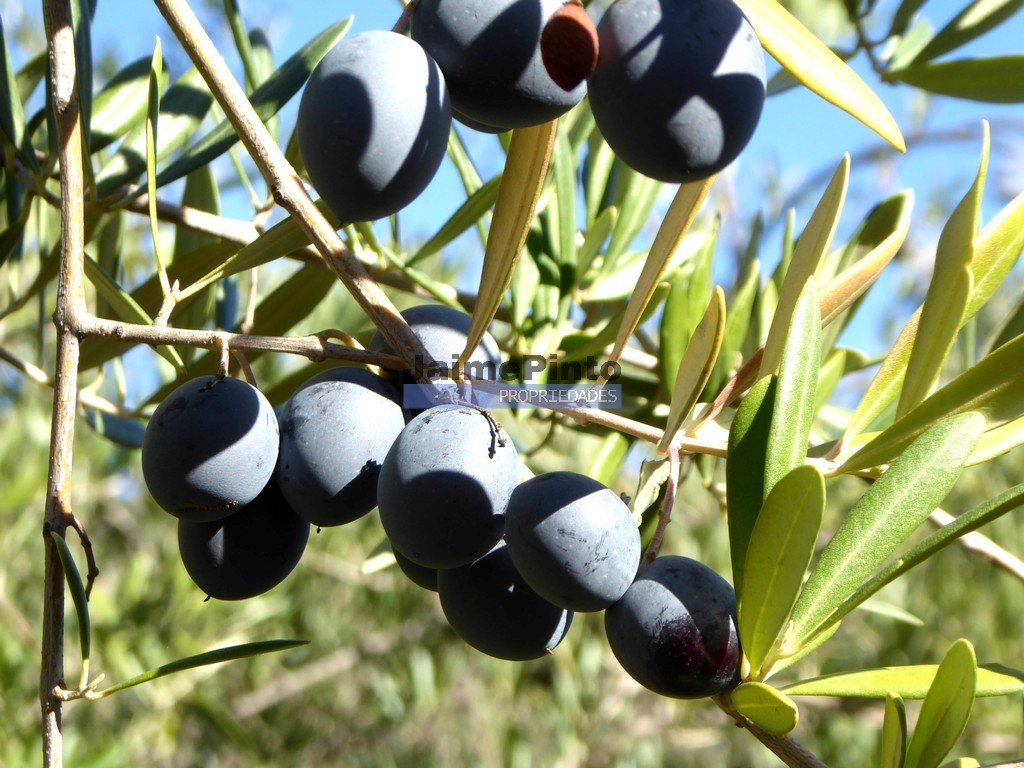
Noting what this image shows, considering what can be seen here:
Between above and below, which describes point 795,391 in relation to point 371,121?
below

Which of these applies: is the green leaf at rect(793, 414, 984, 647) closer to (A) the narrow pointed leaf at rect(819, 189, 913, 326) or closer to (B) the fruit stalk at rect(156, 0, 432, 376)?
(A) the narrow pointed leaf at rect(819, 189, 913, 326)

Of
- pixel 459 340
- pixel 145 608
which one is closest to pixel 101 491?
pixel 145 608

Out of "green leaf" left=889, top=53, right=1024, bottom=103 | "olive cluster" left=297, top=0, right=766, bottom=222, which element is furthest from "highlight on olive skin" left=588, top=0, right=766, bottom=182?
"green leaf" left=889, top=53, right=1024, bottom=103

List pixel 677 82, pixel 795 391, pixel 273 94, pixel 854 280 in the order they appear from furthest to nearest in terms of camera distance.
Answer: pixel 273 94 < pixel 854 280 < pixel 795 391 < pixel 677 82

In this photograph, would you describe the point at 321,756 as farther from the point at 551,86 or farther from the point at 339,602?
the point at 551,86

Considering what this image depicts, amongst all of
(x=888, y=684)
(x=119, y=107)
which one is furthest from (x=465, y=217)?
(x=888, y=684)

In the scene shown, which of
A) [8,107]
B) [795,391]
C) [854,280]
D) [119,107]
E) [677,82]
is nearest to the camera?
[677,82]

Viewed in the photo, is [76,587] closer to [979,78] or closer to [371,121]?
[371,121]

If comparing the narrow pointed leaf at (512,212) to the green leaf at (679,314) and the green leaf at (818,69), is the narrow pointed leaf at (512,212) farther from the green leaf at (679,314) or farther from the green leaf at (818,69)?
the green leaf at (679,314)
